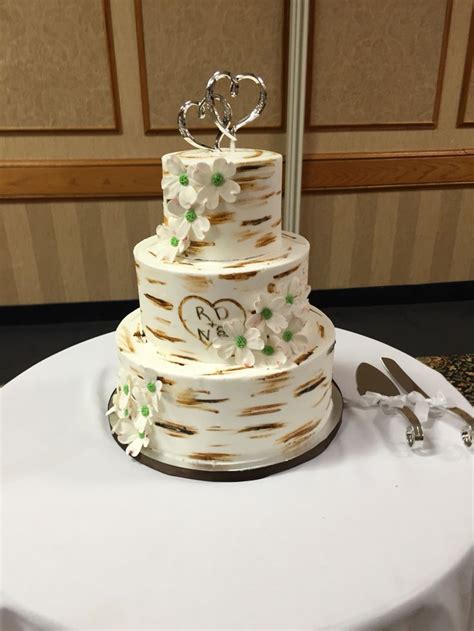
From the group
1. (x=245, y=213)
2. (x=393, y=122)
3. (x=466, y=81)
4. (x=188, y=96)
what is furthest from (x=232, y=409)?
(x=466, y=81)

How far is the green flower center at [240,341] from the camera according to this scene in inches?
34.2

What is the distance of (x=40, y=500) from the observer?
80 cm

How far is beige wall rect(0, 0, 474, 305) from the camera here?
243 centimetres

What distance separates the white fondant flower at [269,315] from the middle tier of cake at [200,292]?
1 centimetres

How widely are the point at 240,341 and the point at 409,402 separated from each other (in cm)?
40

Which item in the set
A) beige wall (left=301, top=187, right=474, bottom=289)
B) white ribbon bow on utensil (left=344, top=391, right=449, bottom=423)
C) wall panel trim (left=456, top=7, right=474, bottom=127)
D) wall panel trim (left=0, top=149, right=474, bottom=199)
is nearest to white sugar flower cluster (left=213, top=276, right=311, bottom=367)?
white ribbon bow on utensil (left=344, top=391, right=449, bottom=423)

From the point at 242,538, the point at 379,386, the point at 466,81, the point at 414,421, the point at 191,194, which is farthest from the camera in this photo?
the point at 466,81

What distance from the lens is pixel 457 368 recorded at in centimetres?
246

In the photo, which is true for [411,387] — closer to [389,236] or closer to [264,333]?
[264,333]

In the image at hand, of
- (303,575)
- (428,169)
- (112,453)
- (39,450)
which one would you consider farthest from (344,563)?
(428,169)

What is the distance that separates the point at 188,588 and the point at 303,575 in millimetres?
153

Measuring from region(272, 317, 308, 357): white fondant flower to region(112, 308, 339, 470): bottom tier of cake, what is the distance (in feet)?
0.06

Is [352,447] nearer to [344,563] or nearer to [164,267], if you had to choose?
[344,563]

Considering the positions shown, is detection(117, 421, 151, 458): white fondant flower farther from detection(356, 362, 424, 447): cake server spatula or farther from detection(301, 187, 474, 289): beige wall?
detection(301, 187, 474, 289): beige wall
